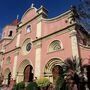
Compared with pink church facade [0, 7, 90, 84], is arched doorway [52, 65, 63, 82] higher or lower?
lower

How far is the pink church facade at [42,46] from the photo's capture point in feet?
61.1

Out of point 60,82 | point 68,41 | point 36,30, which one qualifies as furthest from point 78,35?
point 36,30

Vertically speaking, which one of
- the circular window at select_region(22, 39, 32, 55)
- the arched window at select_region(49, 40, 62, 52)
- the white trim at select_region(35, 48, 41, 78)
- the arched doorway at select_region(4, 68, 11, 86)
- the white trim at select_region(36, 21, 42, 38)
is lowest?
the arched doorway at select_region(4, 68, 11, 86)

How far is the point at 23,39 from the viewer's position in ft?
88.9

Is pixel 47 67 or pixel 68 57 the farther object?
pixel 47 67

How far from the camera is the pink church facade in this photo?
61.1 feet

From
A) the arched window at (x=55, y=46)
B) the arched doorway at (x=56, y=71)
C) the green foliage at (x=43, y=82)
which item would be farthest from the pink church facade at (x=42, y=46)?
the green foliage at (x=43, y=82)

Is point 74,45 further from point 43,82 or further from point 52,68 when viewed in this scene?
point 43,82

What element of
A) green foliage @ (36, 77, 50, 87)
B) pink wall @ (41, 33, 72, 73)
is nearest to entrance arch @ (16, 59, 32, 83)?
pink wall @ (41, 33, 72, 73)

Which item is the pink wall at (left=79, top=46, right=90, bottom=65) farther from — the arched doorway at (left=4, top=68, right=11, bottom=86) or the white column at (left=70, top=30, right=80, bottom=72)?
the arched doorway at (left=4, top=68, right=11, bottom=86)

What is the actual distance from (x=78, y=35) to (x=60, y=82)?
21.0 ft

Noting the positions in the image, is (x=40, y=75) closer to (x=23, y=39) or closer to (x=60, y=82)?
(x=60, y=82)

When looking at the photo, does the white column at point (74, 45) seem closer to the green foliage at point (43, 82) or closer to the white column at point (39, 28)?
the green foliage at point (43, 82)

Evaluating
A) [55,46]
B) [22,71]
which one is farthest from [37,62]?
[22,71]
